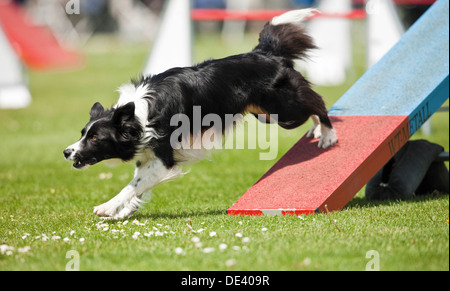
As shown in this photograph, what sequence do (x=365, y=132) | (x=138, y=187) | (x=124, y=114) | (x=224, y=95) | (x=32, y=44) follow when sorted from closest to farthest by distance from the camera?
(x=124, y=114), (x=138, y=187), (x=224, y=95), (x=365, y=132), (x=32, y=44)

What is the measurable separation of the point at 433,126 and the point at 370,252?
6.97 metres

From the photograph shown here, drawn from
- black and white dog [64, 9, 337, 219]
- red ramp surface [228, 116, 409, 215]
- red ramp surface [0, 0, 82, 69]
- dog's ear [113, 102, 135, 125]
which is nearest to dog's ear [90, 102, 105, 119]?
black and white dog [64, 9, 337, 219]

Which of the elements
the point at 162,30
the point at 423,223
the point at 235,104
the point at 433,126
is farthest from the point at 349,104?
the point at 162,30

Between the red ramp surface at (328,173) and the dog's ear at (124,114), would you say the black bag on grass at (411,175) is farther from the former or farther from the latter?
the dog's ear at (124,114)

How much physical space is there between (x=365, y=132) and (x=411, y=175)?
682 mm

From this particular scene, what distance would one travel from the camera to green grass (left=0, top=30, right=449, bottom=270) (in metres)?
3.95

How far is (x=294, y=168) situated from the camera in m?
5.79

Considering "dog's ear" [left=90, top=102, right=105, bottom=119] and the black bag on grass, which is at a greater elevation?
"dog's ear" [left=90, top=102, right=105, bottom=119]

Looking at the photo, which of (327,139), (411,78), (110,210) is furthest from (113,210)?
(411,78)

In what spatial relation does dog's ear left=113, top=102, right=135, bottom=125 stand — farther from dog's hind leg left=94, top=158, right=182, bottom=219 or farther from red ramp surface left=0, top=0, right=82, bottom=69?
red ramp surface left=0, top=0, right=82, bottom=69

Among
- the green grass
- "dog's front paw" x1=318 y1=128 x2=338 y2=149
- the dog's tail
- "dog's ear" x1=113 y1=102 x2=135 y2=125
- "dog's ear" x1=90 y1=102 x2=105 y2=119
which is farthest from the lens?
the dog's tail

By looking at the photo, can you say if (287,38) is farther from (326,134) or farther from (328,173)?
(328,173)

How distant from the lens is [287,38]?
610 centimetres

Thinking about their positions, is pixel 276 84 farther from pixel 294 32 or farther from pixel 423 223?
pixel 423 223
